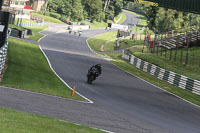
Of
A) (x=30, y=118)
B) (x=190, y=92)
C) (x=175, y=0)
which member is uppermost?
(x=175, y=0)

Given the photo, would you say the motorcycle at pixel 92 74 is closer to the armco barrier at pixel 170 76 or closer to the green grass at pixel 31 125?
the armco barrier at pixel 170 76

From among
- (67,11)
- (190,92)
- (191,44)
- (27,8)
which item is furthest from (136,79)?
(67,11)

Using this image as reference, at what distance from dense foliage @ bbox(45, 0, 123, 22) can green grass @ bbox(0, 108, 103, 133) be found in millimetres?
129534

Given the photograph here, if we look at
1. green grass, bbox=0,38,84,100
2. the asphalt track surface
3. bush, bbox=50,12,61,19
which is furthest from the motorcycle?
bush, bbox=50,12,61,19

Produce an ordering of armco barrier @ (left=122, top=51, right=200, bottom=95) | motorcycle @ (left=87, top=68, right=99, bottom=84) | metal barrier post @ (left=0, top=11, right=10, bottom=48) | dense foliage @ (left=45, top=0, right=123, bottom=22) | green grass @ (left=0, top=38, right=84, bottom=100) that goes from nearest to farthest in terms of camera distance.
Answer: metal barrier post @ (left=0, top=11, right=10, bottom=48) → green grass @ (left=0, top=38, right=84, bottom=100) → motorcycle @ (left=87, top=68, right=99, bottom=84) → armco barrier @ (left=122, top=51, right=200, bottom=95) → dense foliage @ (left=45, top=0, right=123, bottom=22)

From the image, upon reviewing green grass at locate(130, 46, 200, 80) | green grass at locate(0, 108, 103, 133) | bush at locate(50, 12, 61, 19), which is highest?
green grass at locate(0, 108, 103, 133)

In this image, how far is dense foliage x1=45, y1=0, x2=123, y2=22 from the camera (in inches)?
5694

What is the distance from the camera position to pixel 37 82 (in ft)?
87.0

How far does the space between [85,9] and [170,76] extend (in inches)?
4927

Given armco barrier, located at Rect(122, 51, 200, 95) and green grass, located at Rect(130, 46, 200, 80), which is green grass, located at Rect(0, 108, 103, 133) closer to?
armco barrier, located at Rect(122, 51, 200, 95)

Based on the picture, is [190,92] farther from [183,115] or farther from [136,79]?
[183,115]

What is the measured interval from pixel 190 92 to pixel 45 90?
16.5 metres

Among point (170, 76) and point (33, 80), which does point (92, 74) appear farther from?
point (170, 76)

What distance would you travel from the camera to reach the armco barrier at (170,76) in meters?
37.5
